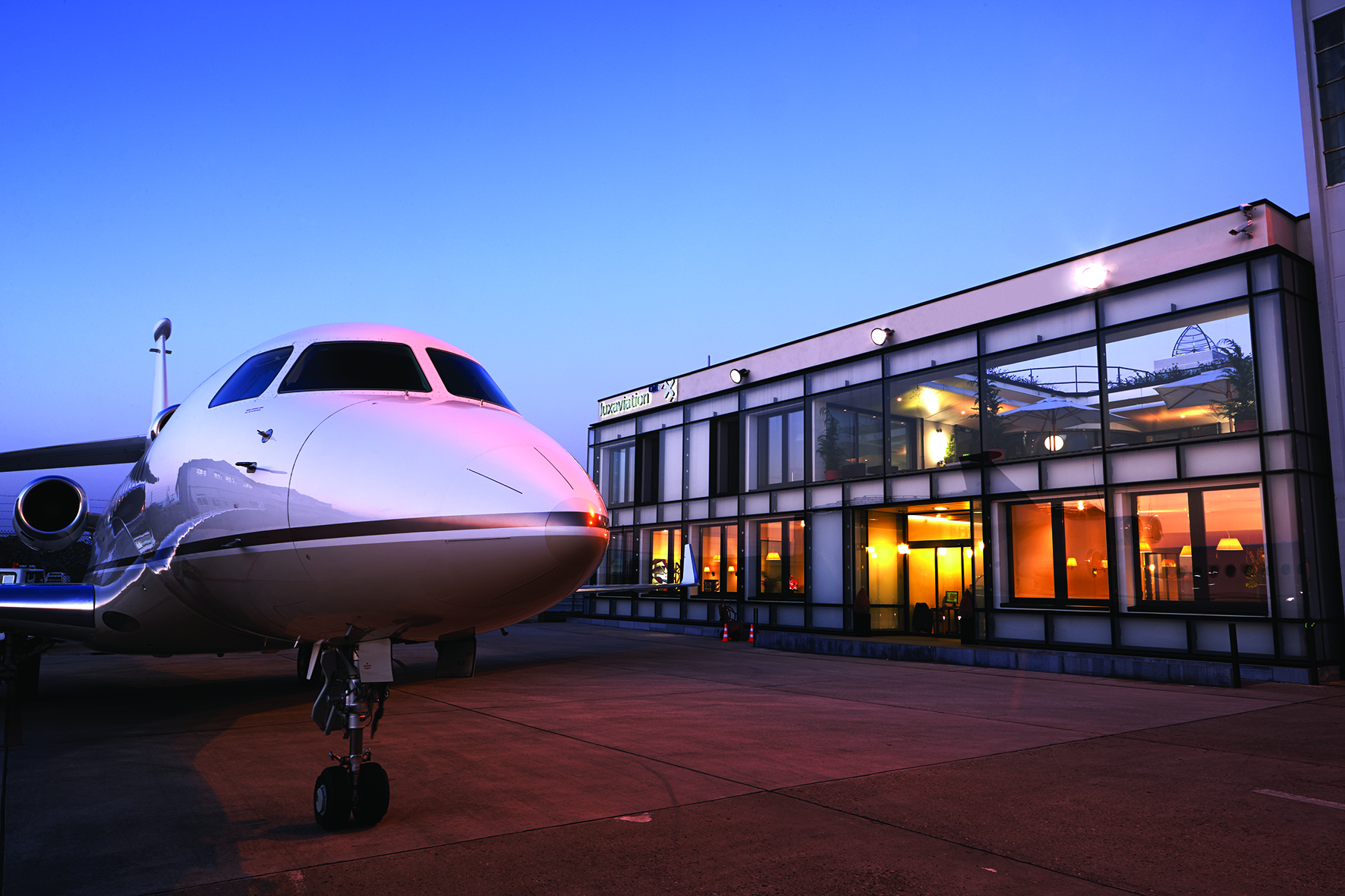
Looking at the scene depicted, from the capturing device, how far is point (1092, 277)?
54.3ft

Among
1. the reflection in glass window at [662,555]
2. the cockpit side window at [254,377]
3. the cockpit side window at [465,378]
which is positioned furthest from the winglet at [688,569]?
the cockpit side window at [254,377]

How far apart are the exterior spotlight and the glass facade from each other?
221 millimetres

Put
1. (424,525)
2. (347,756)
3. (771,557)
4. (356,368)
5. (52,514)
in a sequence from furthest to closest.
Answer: (771,557), (52,514), (356,368), (347,756), (424,525)

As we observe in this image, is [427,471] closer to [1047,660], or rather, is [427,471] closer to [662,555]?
[1047,660]

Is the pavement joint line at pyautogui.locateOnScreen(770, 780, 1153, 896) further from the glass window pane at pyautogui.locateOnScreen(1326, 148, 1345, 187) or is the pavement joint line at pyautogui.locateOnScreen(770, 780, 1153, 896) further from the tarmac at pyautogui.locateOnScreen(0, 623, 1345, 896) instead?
the glass window pane at pyautogui.locateOnScreen(1326, 148, 1345, 187)

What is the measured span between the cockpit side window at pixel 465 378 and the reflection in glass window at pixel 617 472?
77.0 feet

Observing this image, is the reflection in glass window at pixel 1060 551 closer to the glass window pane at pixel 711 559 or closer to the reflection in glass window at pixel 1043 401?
the reflection in glass window at pixel 1043 401

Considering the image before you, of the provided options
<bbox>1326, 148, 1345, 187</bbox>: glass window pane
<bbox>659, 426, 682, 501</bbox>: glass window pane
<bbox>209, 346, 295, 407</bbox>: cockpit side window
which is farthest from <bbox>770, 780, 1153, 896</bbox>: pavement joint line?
<bbox>659, 426, 682, 501</bbox>: glass window pane

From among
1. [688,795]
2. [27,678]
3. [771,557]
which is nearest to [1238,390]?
[771,557]

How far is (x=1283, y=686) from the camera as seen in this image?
41.3ft

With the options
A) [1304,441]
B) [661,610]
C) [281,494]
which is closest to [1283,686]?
[1304,441]

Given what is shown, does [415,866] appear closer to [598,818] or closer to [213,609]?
[598,818]

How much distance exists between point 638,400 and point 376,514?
25.2m

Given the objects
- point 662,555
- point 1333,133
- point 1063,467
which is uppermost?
point 1333,133
